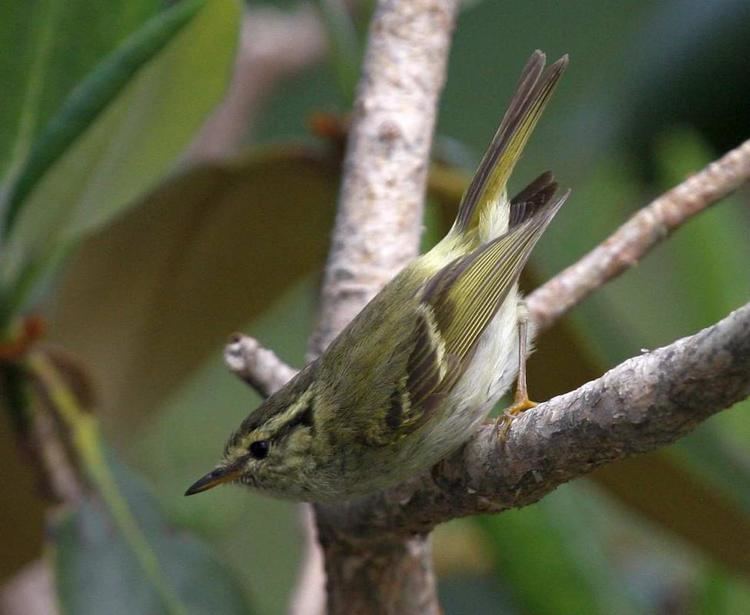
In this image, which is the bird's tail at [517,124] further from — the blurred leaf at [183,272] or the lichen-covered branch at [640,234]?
the blurred leaf at [183,272]

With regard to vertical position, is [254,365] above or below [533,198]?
below

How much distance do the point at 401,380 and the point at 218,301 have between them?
2.70ft

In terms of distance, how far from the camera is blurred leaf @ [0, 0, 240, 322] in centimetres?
181

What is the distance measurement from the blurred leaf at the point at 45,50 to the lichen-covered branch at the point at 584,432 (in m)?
0.94

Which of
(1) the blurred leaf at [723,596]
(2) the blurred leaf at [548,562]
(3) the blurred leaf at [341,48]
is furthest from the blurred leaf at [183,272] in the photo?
(1) the blurred leaf at [723,596]

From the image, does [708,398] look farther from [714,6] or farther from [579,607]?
[714,6]

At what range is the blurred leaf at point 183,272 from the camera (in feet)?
8.21

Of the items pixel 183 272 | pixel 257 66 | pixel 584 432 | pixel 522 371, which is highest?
pixel 257 66

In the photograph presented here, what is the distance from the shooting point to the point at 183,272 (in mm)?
2557

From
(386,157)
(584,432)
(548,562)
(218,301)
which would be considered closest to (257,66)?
(218,301)

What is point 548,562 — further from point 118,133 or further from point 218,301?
point 118,133

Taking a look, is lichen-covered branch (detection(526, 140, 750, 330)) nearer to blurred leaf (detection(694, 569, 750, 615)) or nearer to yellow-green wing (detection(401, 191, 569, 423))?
yellow-green wing (detection(401, 191, 569, 423))

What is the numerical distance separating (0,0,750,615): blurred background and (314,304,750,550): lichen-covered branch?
0.59m

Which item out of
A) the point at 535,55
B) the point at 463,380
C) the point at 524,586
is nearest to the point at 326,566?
the point at 463,380
